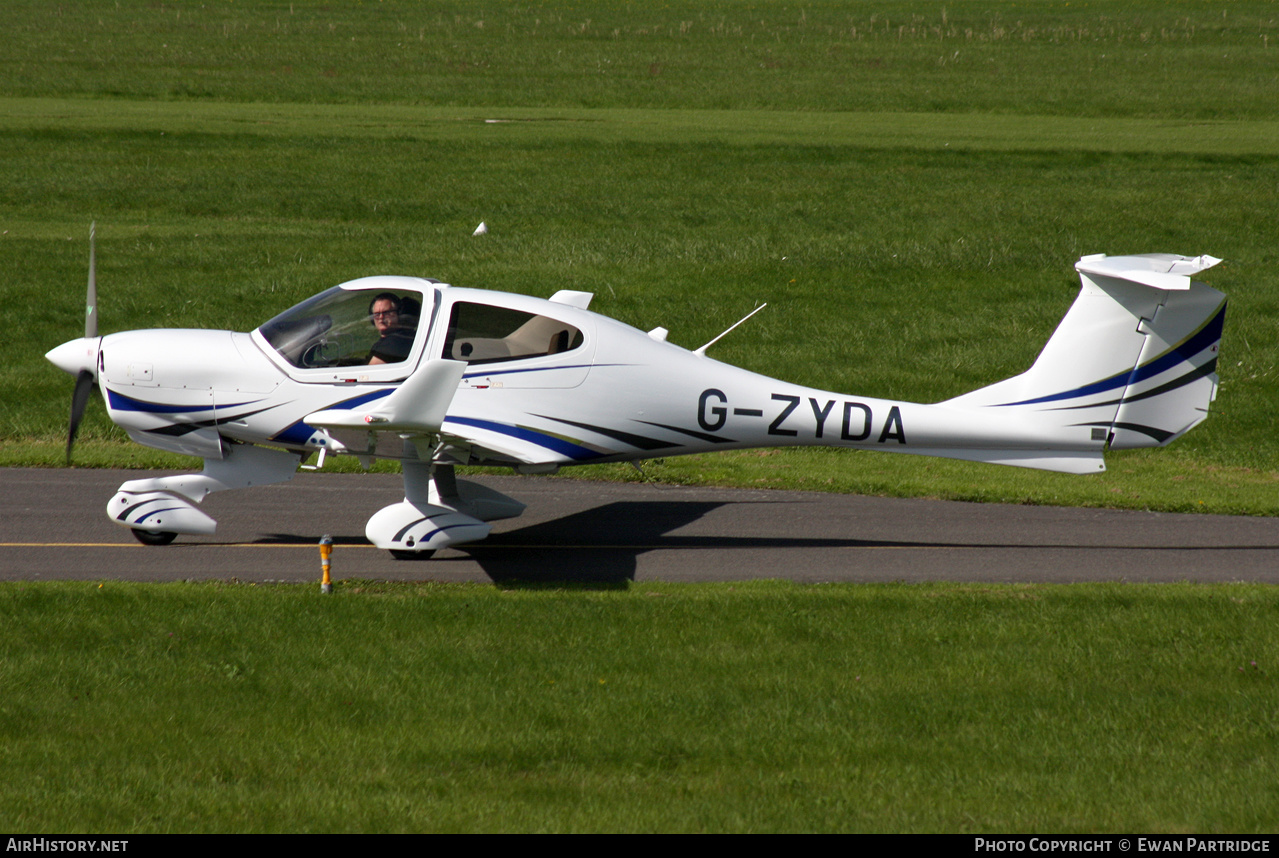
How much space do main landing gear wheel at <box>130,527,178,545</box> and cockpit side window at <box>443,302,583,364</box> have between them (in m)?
3.27

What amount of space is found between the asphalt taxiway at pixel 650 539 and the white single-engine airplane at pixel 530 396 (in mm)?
583

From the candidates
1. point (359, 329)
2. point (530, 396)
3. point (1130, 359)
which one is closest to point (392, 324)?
point (359, 329)

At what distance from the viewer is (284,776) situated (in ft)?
22.2

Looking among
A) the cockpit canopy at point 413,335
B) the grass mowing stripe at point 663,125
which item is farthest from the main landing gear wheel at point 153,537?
the grass mowing stripe at point 663,125

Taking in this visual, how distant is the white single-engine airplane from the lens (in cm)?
1062

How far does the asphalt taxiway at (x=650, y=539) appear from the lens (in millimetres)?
10812

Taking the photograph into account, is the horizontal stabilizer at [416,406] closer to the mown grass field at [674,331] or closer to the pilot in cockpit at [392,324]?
the pilot in cockpit at [392,324]

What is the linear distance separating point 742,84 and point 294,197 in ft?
68.9

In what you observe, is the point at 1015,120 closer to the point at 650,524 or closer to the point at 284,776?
the point at 650,524

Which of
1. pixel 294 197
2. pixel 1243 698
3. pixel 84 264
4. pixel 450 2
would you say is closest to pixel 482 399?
pixel 1243 698

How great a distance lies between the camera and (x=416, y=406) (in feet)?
31.2

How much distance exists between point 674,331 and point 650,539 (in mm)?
8344

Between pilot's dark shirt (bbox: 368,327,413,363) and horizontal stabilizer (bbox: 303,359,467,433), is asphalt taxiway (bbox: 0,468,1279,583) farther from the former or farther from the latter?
pilot's dark shirt (bbox: 368,327,413,363)

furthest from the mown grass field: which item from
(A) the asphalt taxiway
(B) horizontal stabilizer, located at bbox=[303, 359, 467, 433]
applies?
(B) horizontal stabilizer, located at bbox=[303, 359, 467, 433]
